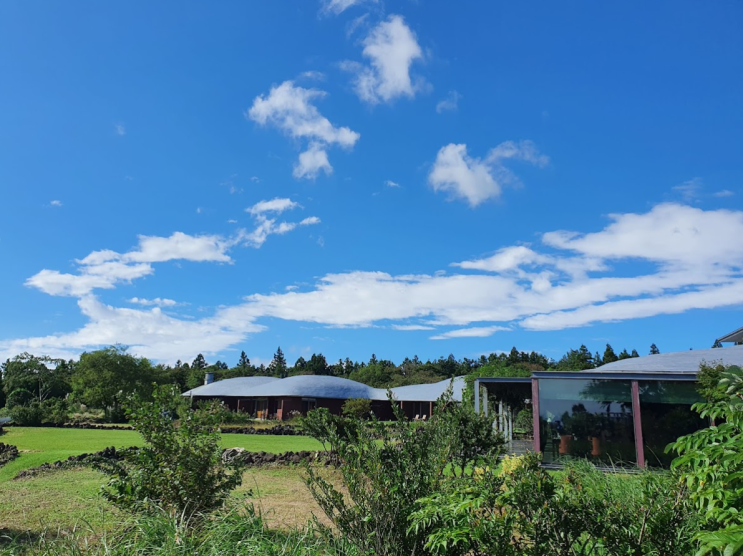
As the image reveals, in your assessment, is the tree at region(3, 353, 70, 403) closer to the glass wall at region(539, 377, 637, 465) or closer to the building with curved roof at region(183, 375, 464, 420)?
the building with curved roof at region(183, 375, 464, 420)

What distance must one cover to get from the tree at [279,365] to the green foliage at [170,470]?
79968 millimetres

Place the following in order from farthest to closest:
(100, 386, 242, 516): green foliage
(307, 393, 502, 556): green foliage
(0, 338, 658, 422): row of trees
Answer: (0, 338, 658, 422): row of trees
(100, 386, 242, 516): green foliage
(307, 393, 502, 556): green foliage

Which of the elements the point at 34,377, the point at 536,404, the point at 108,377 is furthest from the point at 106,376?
the point at 536,404

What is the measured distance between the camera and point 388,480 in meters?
4.11

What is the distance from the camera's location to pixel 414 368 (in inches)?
3056

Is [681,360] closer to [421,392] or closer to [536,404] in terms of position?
[536,404]

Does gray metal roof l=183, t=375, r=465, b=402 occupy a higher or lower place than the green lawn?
higher

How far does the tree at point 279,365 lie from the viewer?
85.5 meters

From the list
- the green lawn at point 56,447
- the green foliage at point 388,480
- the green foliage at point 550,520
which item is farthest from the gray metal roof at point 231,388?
the green foliage at point 550,520

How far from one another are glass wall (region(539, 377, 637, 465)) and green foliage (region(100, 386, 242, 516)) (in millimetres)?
12185

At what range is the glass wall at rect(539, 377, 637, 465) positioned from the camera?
15.6 m

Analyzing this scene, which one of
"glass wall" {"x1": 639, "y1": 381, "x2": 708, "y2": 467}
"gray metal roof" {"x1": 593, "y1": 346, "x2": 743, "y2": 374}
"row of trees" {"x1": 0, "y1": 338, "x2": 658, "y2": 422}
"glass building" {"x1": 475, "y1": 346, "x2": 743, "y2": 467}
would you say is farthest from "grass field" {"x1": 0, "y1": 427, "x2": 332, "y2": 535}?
"row of trees" {"x1": 0, "y1": 338, "x2": 658, "y2": 422}

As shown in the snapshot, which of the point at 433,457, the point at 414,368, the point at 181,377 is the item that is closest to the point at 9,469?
the point at 433,457

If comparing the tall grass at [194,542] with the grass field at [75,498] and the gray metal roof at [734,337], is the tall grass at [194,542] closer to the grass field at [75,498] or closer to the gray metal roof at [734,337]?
the grass field at [75,498]
